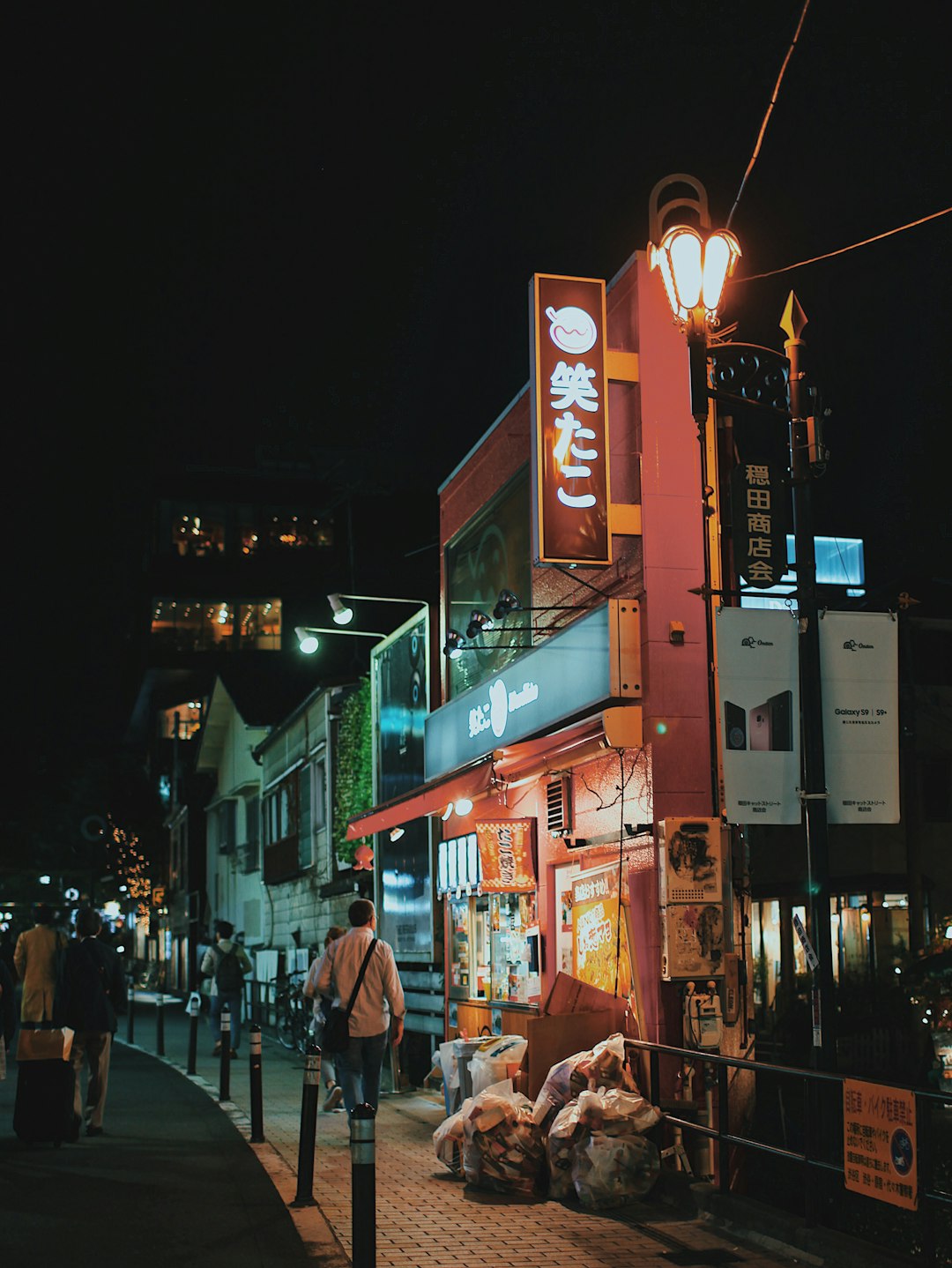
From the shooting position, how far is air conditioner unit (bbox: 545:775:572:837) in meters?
12.5

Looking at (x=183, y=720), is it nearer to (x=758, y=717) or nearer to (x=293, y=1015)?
(x=293, y=1015)

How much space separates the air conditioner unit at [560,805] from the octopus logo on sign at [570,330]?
158 inches

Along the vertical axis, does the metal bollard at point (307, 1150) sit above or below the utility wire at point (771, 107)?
below

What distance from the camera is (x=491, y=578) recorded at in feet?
51.7

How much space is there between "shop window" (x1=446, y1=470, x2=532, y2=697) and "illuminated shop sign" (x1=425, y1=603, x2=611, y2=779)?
1.09 feet

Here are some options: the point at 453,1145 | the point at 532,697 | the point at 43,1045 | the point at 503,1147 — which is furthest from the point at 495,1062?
the point at 43,1045

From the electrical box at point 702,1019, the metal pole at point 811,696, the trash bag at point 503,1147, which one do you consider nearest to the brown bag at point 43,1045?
the trash bag at point 503,1147

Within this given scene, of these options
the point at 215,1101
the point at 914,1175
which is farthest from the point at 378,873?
the point at 914,1175

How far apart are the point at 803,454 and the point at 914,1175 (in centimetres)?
455

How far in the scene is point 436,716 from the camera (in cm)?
1728

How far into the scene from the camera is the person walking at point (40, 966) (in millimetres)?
12727

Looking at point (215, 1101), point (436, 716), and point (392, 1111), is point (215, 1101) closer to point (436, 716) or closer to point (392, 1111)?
point (392, 1111)

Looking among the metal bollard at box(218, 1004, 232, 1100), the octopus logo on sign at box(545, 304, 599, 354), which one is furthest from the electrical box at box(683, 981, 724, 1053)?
the metal bollard at box(218, 1004, 232, 1100)

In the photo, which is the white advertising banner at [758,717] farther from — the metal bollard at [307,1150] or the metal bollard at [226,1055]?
the metal bollard at [226,1055]
